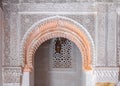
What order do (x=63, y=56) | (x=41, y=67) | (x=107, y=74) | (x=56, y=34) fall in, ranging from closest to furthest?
1. (x=107, y=74)
2. (x=56, y=34)
3. (x=63, y=56)
4. (x=41, y=67)

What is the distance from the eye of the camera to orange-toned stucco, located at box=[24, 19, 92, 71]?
5.48 metres

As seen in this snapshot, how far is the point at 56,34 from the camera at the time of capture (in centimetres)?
574

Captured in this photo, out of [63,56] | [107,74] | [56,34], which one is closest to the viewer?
[107,74]

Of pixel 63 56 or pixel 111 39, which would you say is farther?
pixel 63 56

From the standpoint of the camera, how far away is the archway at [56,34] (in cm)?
542

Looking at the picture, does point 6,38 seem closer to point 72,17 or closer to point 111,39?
point 72,17

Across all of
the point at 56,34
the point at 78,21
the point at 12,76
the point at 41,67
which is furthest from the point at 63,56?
the point at 12,76

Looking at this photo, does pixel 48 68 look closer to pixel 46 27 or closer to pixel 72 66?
pixel 72 66

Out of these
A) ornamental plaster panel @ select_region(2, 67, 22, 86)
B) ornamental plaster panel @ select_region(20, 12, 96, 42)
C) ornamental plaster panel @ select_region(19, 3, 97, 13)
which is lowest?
ornamental plaster panel @ select_region(2, 67, 22, 86)

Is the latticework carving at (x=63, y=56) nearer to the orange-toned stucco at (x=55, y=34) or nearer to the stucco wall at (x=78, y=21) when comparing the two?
the orange-toned stucco at (x=55, y=34)

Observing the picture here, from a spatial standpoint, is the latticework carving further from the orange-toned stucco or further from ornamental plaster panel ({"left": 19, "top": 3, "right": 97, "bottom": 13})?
ornamental plaster panel ({"left": 19, "top": 3, "right": 97, "bottom": 13})

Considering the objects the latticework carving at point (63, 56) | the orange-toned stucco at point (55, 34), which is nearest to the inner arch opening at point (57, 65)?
the latticework carving at point (63, 56)

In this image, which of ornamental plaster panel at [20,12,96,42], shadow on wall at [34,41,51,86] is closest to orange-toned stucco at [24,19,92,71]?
ornamental plaster panel at [20,12,96,42]

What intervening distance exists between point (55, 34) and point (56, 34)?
0.02 m
